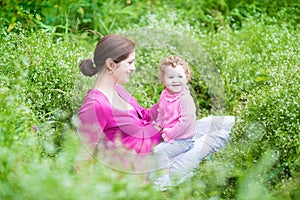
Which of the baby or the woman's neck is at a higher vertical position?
the woman's neck

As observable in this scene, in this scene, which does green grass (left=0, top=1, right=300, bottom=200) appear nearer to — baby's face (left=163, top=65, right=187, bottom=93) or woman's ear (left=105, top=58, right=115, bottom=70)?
woman's ear (left=105, top=58, right=115, bottom=70)

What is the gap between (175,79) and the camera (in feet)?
12.8

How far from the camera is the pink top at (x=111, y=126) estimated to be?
3.71 metres

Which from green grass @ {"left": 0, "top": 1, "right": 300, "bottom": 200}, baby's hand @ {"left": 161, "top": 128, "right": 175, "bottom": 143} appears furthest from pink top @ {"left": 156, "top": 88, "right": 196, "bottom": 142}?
green grass @ {"left": 0, "top": 1, "right": 300, "bottom": 200}

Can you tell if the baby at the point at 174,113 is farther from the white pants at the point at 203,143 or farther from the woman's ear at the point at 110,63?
the woman's ear at the point at 110,63

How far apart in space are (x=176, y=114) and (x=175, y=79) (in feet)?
0.71

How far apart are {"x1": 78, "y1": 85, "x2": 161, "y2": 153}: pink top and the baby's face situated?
281mm

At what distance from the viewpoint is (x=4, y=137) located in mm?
3049

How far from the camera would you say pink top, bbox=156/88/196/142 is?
12.7 feet

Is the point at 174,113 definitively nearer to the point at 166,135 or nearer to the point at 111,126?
the point at 166,135

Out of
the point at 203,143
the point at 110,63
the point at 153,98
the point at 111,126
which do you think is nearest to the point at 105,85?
the point at 110,63

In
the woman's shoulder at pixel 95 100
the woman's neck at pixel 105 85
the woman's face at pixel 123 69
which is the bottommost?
the woman's shoulder at pixel 95 100

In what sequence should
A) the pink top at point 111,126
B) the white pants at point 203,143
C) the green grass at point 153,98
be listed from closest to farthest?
the green grass at point 153,98
the pink top at point 111,126
the white pants at point 203,143

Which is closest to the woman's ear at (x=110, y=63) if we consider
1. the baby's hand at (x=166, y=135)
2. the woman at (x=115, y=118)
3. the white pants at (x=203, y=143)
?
the woman at (x=115, y=118)
